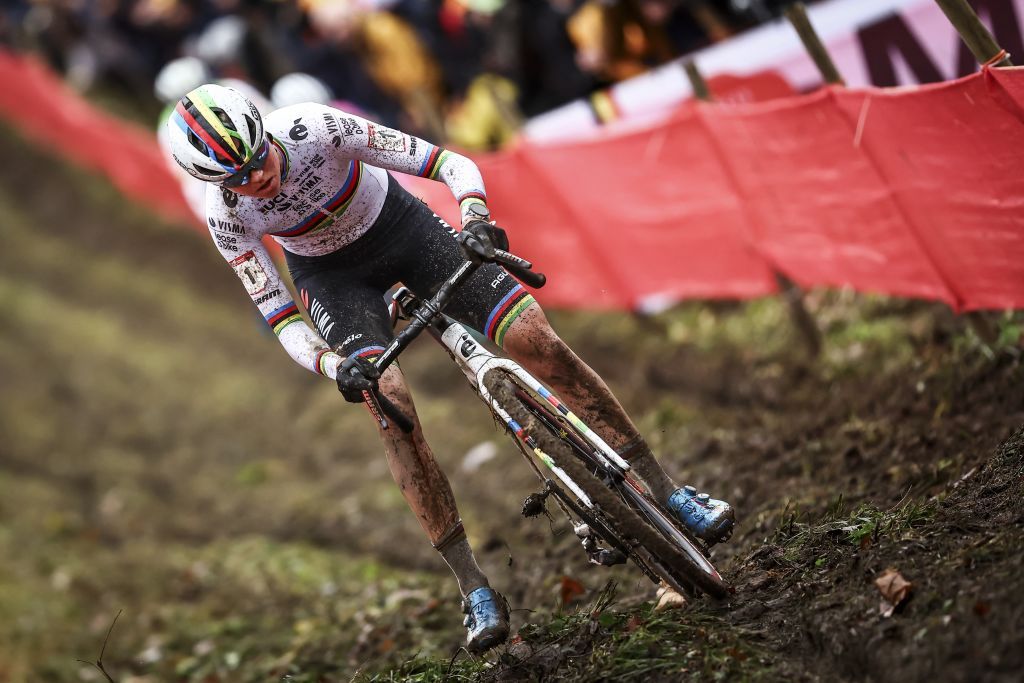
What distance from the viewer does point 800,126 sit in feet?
22.4

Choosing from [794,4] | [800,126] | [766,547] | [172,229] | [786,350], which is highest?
[172,229]

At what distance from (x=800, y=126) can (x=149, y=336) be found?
10.7 meters

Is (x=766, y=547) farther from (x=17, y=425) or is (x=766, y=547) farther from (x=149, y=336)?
(x=149, y=336)

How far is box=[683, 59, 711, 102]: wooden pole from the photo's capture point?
7785 mm

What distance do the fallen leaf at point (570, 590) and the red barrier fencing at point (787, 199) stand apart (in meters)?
1.98

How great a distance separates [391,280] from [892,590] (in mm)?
2658

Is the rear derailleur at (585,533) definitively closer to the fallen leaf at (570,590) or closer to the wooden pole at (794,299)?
the fallen leaf at (570,590)

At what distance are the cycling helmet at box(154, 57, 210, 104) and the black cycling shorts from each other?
1147cm

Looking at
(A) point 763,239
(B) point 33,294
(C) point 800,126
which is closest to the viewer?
(C) point 800,126

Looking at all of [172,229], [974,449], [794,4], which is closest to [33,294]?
[172,229]

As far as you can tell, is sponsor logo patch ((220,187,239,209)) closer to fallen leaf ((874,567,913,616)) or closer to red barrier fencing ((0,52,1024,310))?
red barrier fencing ((0,52,1024,310))

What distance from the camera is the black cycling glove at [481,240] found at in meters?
4.54

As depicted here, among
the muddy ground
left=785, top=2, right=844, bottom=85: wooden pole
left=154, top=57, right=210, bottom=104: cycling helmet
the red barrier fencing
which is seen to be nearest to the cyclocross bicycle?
the muddy ground

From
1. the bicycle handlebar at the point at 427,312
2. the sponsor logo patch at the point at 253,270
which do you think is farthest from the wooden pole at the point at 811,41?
the sponsor logo patch at the point at 253,270
